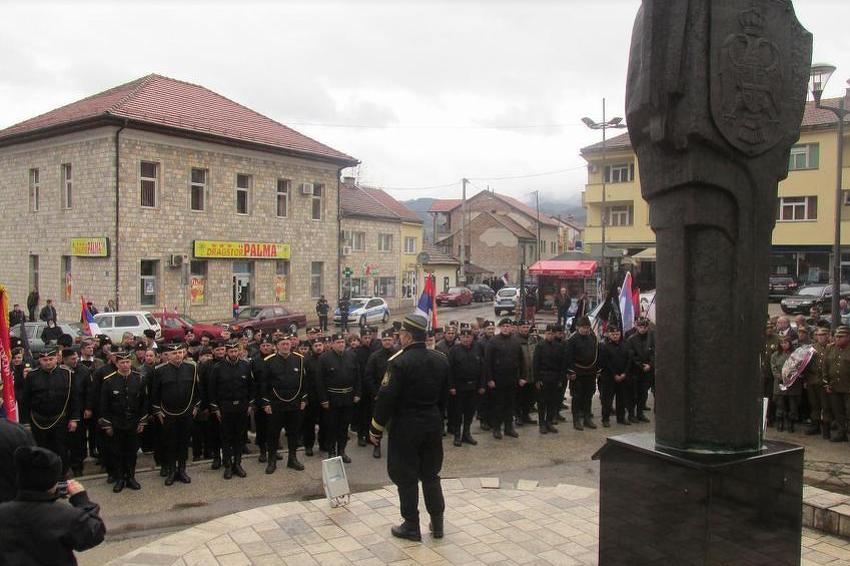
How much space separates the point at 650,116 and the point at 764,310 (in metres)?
1.59

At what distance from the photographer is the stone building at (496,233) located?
6831 cm

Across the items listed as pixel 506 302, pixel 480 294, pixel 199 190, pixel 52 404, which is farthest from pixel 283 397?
pixel 480 294

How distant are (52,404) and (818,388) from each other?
35.9 ft

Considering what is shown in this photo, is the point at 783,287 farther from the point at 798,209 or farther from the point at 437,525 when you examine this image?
the point at 437,525

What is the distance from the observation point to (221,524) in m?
6.86

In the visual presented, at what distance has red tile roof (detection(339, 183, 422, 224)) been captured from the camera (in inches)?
1626

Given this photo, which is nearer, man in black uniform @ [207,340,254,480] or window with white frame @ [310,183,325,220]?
man in black uniform @ [207,340,254,480]

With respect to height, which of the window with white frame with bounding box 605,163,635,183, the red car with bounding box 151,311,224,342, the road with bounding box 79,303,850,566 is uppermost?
the window with white frame with bounding box 605,163,635,183

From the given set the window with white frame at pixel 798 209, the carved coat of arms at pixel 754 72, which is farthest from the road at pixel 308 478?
the window with white frame at pixel 798 209

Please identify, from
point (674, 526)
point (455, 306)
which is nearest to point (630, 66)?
point (674, 526)

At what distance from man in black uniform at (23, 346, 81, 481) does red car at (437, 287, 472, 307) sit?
1442 inches

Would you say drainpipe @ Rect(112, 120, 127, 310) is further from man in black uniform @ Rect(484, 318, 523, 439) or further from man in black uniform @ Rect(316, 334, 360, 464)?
man in black uniform @ Rect(484, 318, 523, 439)

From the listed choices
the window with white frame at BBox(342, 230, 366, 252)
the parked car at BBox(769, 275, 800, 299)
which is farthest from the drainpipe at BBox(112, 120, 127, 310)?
the parked car at BBox(769, 275, 800, 299)

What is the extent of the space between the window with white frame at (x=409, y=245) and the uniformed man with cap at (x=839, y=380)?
119 feet
